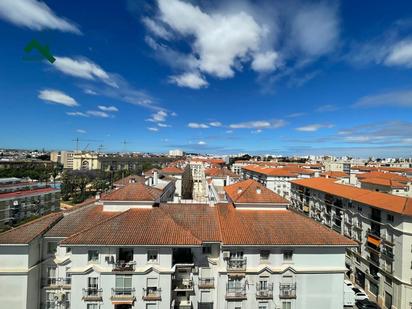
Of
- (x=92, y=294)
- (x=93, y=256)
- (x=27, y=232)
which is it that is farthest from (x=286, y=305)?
(x=27, y=232)

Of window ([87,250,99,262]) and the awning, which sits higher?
window ([87,250,99,262])

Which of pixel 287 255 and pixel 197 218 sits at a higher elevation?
pixel 197 218

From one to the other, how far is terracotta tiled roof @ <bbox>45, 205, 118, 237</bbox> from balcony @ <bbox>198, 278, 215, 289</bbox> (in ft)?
34.4

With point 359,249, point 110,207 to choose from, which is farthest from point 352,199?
point 110,207

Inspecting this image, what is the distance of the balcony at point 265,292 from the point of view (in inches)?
821

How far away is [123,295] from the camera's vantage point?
1981 centimetres

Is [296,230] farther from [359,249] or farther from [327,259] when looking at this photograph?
[359,249]

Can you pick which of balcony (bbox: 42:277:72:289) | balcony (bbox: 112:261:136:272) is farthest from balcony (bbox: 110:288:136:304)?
balcony (bbox: 42:277:72:289)

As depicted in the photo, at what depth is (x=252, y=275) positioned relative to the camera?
21016 mm

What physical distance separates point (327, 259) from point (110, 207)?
2061 centimetres

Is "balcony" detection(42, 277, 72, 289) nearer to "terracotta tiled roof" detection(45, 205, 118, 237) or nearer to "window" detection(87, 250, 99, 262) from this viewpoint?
"window" detection(87, 250, 99, 262)

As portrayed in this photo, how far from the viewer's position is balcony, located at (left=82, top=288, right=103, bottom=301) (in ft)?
64.6

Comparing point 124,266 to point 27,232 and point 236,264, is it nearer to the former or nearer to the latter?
point 27,232

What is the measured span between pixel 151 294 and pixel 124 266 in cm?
307
